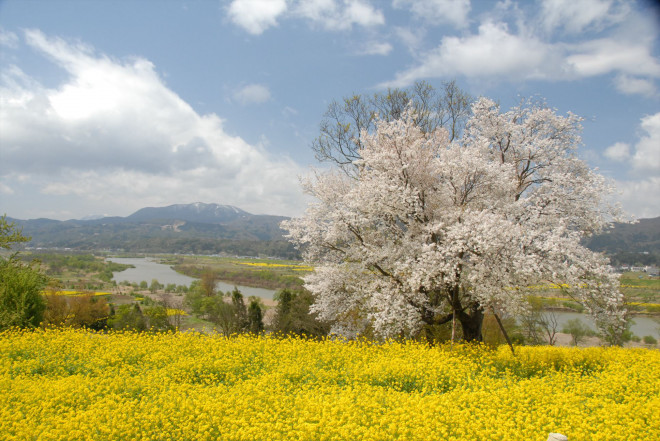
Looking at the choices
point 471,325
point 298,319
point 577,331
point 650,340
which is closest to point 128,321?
point 298,319

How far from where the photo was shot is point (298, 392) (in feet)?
25.4

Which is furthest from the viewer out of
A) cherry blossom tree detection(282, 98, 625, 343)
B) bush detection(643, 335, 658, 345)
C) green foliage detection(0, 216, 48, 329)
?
bush detection(643, 335, 658, 345)

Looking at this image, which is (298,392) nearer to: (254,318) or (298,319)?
(298,319)

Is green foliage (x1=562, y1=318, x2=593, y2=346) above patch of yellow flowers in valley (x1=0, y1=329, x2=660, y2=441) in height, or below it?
below

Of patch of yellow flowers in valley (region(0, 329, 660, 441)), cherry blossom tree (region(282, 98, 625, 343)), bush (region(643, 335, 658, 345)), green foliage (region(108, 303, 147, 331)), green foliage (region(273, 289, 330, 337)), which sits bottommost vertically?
bush (region(643, 335, 658, 345))

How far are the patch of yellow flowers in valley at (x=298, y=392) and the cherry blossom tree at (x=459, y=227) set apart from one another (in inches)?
76.5

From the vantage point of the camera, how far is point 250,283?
97.8 m

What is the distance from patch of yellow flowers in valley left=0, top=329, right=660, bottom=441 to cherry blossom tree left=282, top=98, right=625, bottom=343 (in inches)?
76.5

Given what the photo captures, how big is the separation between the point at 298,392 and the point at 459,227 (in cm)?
656

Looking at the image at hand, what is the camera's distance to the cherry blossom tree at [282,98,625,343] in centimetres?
1098

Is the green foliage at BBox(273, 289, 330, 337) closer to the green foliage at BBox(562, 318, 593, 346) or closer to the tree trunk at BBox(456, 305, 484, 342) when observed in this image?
the tree trunk at BBox(456, 305, 484, 342)

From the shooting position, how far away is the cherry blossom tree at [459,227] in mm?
10977

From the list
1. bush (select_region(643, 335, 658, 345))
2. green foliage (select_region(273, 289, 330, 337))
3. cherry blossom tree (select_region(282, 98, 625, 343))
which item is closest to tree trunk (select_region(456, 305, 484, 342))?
cherry blossom tree (select_region(282, 98, 625, 343))

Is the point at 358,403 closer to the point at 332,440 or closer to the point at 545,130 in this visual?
the point at 332,440
